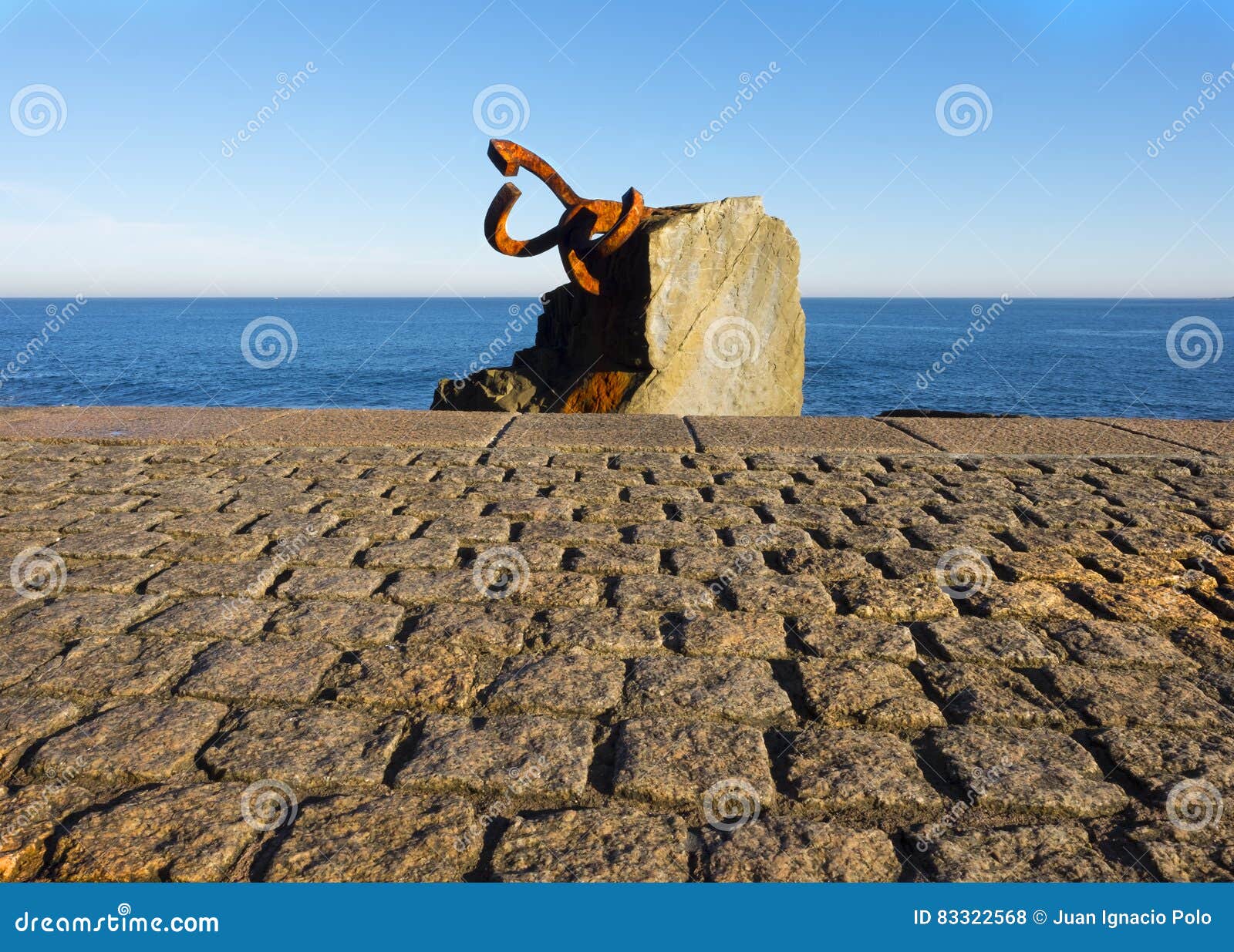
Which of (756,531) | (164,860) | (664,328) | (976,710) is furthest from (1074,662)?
(664,328)

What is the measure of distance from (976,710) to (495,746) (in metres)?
1.25

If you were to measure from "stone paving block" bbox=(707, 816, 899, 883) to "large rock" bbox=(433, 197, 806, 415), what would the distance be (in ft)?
19.5

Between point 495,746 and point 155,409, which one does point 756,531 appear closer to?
point 495,746

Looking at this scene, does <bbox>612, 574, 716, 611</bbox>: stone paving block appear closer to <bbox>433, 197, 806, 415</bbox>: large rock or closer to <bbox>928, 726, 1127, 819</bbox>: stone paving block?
<bbox>928, 726, 1127, 819</bbox>: stone paving block

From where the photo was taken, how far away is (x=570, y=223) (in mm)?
7773

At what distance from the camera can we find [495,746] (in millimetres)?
2047

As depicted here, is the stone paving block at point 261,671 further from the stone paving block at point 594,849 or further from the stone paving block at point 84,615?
the stone paving block at point 594,849

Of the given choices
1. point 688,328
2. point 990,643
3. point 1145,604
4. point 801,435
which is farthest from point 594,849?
point 688,328

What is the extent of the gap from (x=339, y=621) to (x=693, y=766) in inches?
51.8

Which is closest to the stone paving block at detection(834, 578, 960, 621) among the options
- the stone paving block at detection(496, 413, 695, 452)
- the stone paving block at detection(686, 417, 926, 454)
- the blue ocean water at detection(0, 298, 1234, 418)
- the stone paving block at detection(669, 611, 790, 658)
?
the stone paving block at detection(669, 611, 790, 658)

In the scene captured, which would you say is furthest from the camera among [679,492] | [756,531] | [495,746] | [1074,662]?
[679,492]

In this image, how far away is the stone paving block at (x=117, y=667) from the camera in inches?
90.7

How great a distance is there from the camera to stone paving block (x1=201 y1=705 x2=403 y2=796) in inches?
75.9

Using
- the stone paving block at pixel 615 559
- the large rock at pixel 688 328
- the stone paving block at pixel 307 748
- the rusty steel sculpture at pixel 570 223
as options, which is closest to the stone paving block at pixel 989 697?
the stone paving block at pixel 615 559
